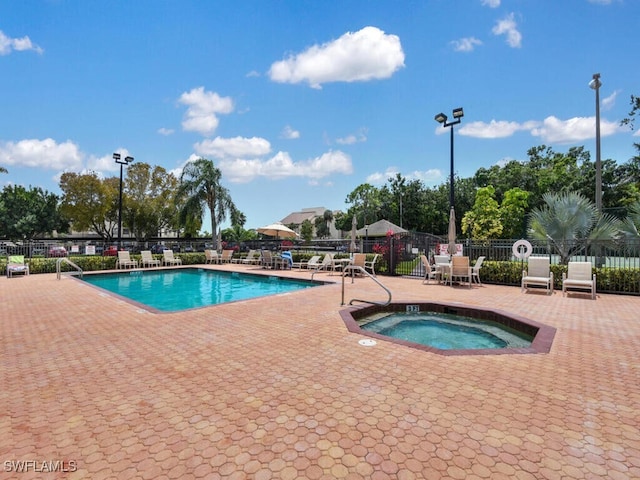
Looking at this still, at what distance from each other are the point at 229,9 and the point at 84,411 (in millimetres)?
11188

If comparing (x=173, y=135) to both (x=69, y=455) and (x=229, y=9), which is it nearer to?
(x=229, y=9)

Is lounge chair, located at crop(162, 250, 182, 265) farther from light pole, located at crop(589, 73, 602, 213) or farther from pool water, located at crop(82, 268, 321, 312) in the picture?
light pole, located at crop(589, 73, 602, 213)

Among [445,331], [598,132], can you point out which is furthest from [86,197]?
[598,132]

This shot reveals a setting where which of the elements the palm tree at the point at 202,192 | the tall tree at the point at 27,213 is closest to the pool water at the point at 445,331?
the palm tree at the point at 202,192

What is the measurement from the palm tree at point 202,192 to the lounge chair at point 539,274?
18.2m

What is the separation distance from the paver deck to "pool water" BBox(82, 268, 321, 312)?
189 inches

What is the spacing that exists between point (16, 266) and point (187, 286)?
7623mm

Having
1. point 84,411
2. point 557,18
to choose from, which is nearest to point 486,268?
point 557,18

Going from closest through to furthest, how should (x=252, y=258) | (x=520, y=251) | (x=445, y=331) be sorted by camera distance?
(x=445, y=331), (x=520, y=251), (x=252, y=258)

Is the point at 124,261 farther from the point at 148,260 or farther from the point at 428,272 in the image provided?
the point at 428,272

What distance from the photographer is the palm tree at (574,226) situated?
10195 mm

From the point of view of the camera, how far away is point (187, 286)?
13.2 m

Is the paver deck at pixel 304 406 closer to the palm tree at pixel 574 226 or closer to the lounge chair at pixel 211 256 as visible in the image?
the palm tree at pixel 574 226

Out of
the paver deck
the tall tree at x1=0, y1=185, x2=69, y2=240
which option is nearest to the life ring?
the paver deck
